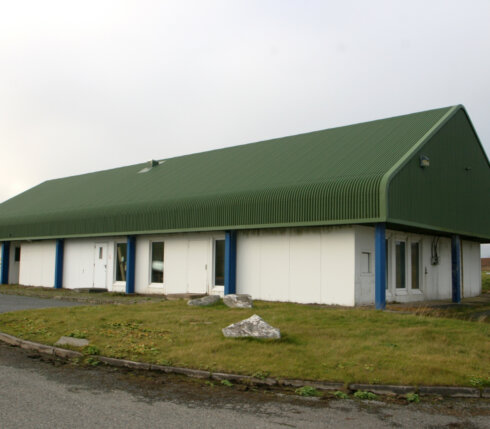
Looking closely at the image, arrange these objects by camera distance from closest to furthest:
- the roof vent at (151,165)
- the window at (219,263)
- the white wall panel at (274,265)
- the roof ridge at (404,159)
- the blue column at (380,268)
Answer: the roof ridge at (404,159) → the blue column at (380,268) → the white wall panel at (274,265) → the window at (219,263) → the roof vent at (151,165)

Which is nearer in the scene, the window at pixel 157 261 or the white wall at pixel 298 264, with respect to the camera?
the white wall at pixel 298 264

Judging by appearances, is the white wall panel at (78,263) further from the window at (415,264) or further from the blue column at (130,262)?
the window at (415,264)

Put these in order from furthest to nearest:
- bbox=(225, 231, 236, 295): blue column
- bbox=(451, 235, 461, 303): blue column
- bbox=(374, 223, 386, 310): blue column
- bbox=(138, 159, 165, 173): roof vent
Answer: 1. bbox=(138, 159, 165, 173): roof vent
2. bbox=(451, 235, 461, 303): blue column
3. bbox=(225, 231, 236, 295): blue column
4. bbox=(374, 223, 386, 310): blue column

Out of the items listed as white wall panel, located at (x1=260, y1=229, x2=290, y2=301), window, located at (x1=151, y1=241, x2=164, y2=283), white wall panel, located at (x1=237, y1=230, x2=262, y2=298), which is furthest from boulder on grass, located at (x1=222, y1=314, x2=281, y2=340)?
window, located at (x1=151, y1=241, x2=164, y2=283)

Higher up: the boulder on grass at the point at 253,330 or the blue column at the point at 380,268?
the blue column at the point at 380,268

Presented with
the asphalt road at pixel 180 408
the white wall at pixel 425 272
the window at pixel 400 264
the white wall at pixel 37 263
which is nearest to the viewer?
the asphalt road at pixel 180 408

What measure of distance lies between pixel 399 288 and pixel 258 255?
223 inches

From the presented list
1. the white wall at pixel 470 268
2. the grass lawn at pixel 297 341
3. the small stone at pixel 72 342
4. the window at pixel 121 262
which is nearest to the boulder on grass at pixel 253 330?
the grass lawn at pixel 297 341

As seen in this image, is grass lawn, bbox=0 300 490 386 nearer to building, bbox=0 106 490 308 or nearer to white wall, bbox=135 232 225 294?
building, bbox=0 106 490 308

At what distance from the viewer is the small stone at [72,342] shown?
11320 mm

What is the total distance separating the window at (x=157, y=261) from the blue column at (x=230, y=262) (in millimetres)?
4408

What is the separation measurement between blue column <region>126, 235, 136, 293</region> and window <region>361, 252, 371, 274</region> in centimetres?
1145

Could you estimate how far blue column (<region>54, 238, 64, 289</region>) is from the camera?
2902 centimetres

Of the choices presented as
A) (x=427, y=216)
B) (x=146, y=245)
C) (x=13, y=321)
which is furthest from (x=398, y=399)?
(x=146, y=245)
